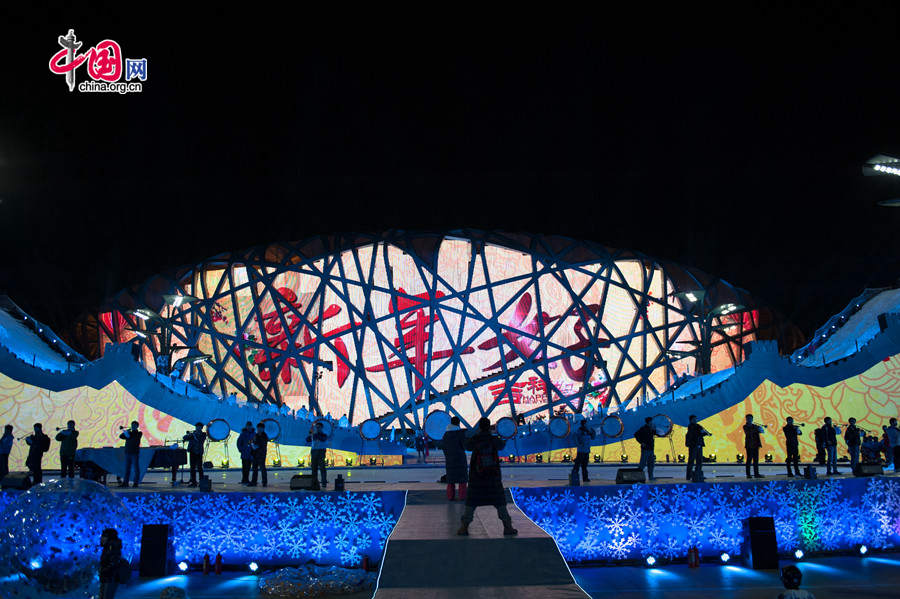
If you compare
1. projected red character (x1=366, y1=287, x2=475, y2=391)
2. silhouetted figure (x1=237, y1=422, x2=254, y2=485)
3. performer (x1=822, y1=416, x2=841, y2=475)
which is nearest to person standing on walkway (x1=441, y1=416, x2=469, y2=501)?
silhouetted figure (x1=237, y1=422, x2=254, y2=485)

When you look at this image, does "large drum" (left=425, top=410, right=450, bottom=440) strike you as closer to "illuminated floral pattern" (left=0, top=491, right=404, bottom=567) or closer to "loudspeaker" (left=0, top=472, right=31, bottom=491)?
"illuminated floral pattern" (left=0, top=491, right=404, bottom=567)

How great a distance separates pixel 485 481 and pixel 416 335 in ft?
88.1

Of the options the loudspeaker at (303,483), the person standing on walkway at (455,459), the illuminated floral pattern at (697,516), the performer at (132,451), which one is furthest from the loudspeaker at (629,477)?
the performer at (132,451)

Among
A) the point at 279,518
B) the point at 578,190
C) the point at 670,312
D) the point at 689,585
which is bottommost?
the point at 689,585

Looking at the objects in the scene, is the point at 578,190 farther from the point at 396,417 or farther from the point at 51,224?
the point at 51,224

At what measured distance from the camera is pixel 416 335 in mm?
35031

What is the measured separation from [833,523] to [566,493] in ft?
16.2

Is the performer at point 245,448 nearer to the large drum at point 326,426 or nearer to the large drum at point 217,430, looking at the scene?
the large drum at point 326,426

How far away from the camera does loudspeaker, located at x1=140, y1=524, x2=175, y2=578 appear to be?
11.7 metres

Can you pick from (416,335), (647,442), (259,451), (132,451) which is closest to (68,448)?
(132,451)

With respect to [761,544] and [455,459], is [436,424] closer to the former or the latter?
[455,459]

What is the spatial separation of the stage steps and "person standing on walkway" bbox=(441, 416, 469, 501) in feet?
8.54

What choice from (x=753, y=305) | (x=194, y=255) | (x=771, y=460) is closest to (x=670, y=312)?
(x=753, y=305)

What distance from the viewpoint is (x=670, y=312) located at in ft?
117
